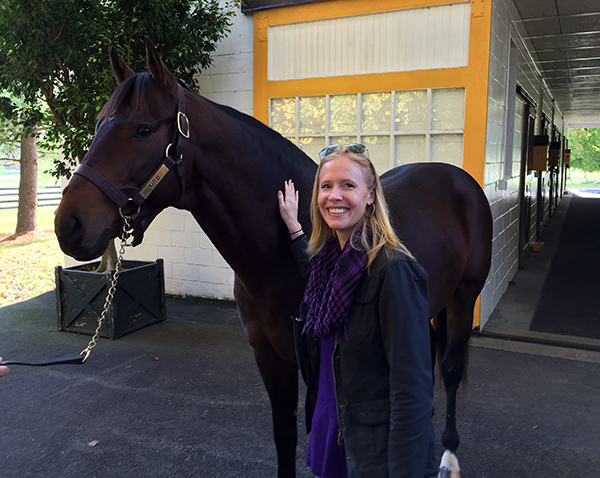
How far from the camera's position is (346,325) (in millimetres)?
1252

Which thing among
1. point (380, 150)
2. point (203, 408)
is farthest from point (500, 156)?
point (203, 408)

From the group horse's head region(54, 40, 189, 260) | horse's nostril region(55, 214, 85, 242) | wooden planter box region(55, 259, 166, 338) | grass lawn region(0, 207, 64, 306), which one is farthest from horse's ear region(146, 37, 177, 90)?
grass lawn region(0, 207, 64, 306)

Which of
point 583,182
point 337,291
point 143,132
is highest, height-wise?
point 583,182

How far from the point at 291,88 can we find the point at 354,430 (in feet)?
14.3

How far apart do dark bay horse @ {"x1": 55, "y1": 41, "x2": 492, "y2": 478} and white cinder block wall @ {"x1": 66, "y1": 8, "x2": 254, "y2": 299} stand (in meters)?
3.32

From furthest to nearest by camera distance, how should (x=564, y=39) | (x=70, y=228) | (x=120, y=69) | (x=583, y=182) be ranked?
(x=583, y=182) → (x=564, y=39) → (x=120, y=69) → (x=70, y=228)

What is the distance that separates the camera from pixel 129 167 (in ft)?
4.73

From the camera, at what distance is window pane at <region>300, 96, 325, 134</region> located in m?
5.00

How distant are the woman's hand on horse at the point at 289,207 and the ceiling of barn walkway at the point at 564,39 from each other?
4.69 m

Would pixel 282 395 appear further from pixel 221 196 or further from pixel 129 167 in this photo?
pixel 129 167

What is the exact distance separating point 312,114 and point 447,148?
4.74ft

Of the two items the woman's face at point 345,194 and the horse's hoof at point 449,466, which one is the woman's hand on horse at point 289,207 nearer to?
the woman's face at point 345,194

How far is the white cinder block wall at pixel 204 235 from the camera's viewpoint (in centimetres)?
522

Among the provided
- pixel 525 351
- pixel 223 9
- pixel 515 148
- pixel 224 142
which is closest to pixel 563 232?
pixel 515 148
